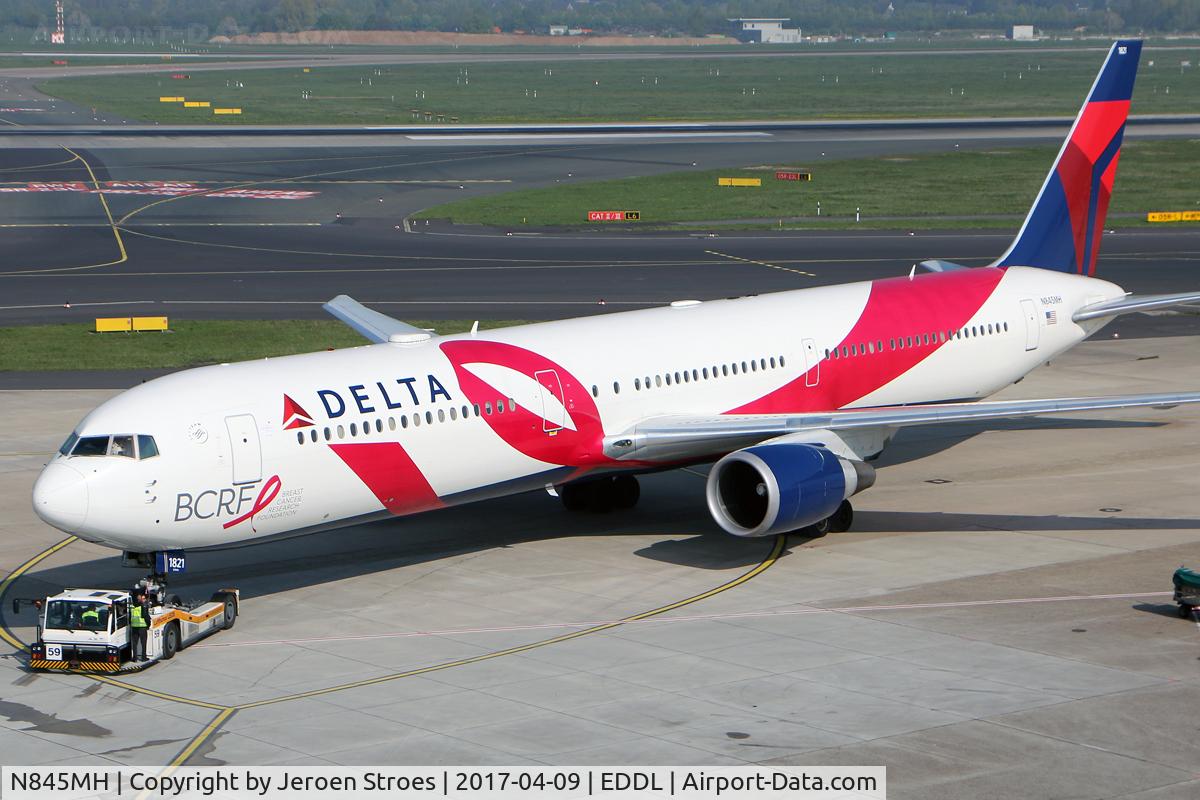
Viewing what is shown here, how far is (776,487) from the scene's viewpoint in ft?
108

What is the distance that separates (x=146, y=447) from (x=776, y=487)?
485 inches

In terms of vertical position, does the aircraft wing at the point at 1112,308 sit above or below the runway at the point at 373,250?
below

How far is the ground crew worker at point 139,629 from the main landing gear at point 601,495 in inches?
512

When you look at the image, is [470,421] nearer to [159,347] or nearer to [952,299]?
[952,299]

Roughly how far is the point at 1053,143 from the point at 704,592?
98.4 m

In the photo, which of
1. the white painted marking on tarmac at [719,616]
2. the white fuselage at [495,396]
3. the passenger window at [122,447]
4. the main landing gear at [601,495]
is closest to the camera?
the passenger window at [122,447]

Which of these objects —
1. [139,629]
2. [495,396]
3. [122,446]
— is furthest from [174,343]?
[139,629]

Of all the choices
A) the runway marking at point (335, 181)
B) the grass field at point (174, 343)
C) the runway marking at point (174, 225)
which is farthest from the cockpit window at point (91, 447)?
the runway marking at point (335, 181)

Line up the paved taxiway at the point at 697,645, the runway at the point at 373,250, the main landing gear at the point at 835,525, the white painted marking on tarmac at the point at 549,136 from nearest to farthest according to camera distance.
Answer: the paved taxiway at the point at 697,645 → the main landing gear at the point at 835,525 → the runway at the point at 373,250 → the white painted marking on tarmac at the point at 549,136

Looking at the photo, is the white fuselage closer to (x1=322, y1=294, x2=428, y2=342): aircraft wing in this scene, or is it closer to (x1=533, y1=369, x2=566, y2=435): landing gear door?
(x1=533, y1=369, x2=566, y2=435): landing gear door

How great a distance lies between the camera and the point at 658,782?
22.6m

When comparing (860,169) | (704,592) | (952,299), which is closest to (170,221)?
(860,169)

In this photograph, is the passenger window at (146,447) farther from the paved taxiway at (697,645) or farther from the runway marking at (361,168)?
the runway marking at (361,168)
